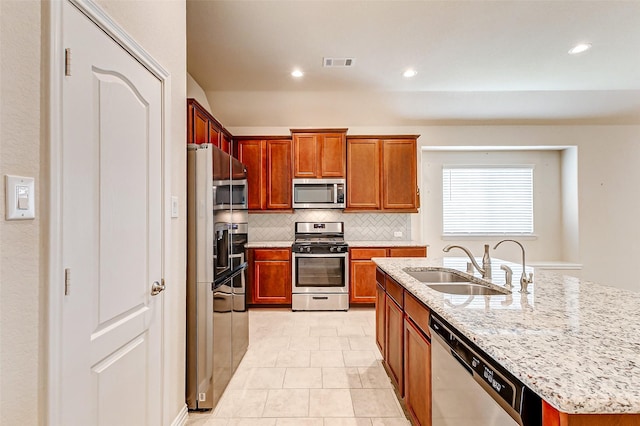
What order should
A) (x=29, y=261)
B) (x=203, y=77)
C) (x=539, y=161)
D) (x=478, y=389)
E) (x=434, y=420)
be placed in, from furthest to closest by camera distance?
1. (x=539, y=161)
2. (x=203, y=77)
3. (x=434, y=420)
4. (x=478, y=389)
5. (x=29, y=261)

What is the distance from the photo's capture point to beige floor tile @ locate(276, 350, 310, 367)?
2715 millimetres

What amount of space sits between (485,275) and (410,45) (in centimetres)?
242

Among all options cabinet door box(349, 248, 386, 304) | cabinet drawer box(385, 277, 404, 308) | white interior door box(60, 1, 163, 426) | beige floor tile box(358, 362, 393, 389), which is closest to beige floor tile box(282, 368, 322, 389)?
beige floor tile box(358, 362, 393, 389)

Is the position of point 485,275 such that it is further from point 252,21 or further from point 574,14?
point 252,21

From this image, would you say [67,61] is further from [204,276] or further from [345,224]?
[345,224]

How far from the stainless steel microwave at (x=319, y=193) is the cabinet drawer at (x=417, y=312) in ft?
8.77

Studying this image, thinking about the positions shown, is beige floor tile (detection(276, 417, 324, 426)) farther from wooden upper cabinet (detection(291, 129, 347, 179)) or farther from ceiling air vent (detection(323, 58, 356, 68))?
ceiling air vent (detection(323, 58, 356, 68))

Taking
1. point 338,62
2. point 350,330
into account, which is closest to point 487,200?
point 350,330

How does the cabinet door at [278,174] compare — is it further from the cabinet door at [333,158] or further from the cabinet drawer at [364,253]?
the cabinet drawer at [364,253]

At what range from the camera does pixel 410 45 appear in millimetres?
3072

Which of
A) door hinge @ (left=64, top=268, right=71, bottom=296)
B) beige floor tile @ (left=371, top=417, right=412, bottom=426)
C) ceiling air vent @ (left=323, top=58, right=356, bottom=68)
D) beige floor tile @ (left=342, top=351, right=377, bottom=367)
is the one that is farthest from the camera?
ceiling air vent @ (left=323, top=58, right=356, bottom=68)

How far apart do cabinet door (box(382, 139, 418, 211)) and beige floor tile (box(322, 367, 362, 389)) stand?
8.43 ft

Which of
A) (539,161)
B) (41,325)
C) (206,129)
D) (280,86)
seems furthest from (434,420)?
(539,161)

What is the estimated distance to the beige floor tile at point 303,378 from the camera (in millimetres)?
2375
